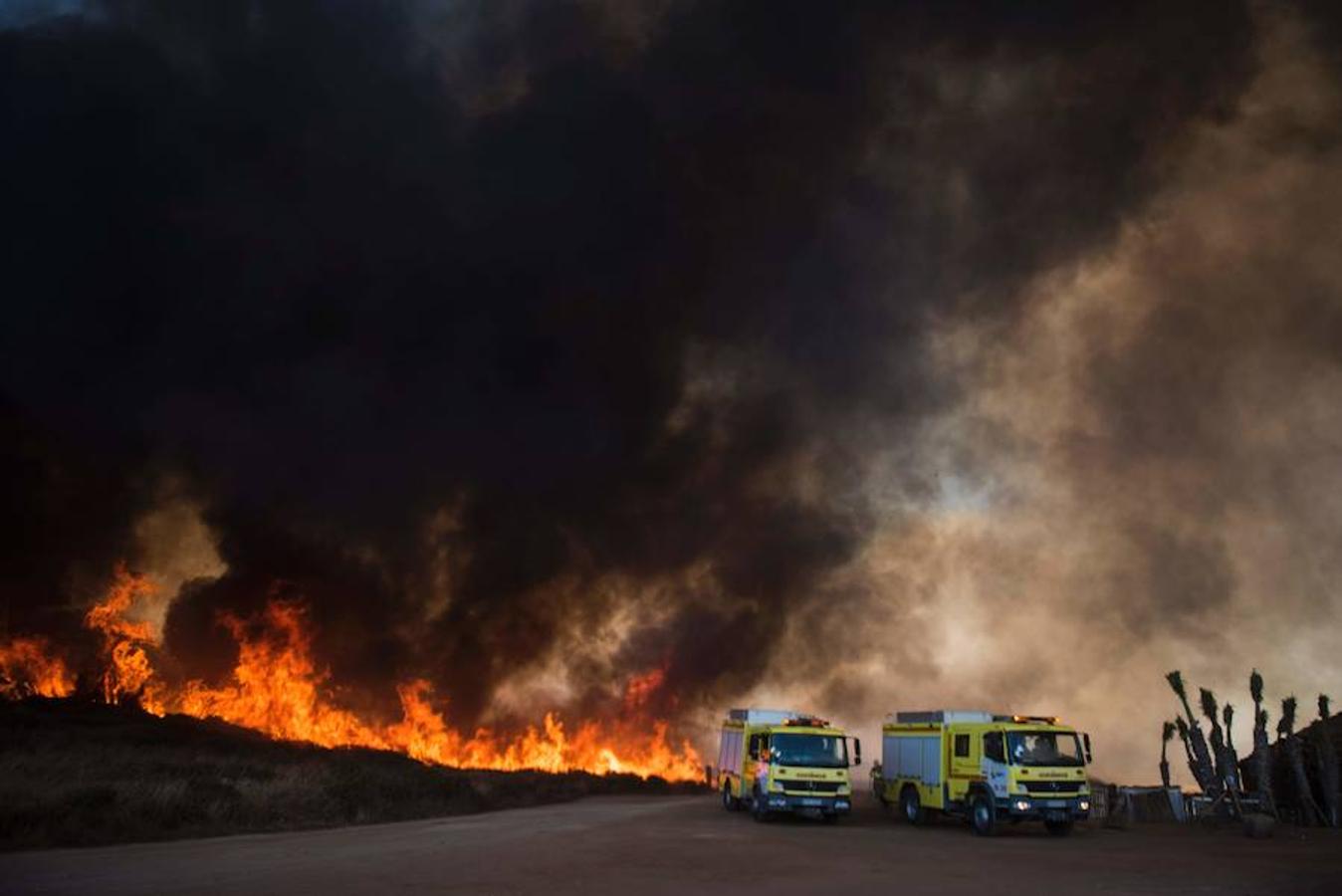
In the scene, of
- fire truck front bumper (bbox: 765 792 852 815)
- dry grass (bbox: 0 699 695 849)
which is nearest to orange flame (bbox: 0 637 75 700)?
dry grass (bbox: 0 699 695 849)

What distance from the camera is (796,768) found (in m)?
28.6

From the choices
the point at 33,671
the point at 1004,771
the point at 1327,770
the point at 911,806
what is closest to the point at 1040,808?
the point at 1004,771

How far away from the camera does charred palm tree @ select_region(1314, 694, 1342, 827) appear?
30719mm

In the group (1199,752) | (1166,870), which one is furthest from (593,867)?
(1199,752)

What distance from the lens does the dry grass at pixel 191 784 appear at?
85.0 feet

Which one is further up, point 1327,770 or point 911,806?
point 1327,770

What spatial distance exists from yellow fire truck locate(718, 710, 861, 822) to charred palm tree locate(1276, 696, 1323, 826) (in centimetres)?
A: 1470

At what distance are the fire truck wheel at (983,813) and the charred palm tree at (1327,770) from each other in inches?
515

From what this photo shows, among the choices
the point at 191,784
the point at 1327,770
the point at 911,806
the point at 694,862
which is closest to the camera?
the point at 694,862

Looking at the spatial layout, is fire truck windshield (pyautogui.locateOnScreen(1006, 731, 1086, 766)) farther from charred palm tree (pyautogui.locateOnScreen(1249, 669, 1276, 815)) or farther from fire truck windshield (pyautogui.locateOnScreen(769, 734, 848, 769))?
charred palm tree (pyautogui.locateOnScreen(1249, 669, 1276, 815))

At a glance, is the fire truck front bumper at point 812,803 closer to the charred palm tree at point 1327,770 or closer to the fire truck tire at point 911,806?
the fire truck tire at point 911,806

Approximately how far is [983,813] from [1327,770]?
13.9m

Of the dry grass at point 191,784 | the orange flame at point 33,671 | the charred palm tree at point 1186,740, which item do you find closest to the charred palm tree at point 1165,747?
the charred palm tree at point 1186,740

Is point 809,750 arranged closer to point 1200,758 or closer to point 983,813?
point 983,813
